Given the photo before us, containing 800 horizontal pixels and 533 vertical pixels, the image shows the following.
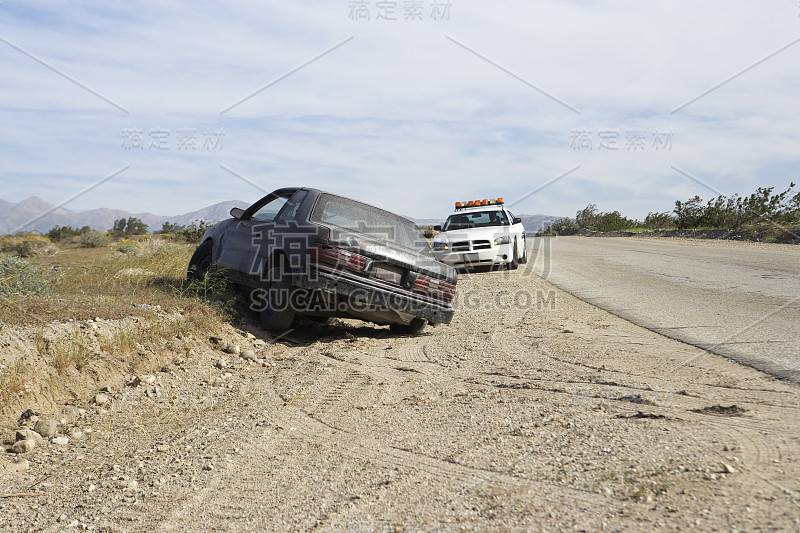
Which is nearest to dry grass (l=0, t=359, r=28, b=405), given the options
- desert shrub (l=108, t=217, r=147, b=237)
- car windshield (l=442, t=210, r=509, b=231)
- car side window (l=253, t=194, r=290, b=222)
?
car side window (l=253, t=194, r=290, b=222)

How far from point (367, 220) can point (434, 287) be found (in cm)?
117

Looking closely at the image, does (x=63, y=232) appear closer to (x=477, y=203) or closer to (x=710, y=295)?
A: (x=477, y=203)


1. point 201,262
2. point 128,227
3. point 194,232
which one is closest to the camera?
point 201,262

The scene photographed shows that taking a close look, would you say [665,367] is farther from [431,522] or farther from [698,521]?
[431,522]

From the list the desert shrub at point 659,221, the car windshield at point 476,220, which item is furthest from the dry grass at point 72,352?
the desert shrub at point 659,221

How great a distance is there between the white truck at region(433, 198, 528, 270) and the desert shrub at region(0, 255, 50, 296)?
9.45 metres

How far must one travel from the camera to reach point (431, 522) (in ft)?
8.92

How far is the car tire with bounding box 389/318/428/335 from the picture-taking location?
763 centimetres

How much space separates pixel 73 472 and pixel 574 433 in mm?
3071

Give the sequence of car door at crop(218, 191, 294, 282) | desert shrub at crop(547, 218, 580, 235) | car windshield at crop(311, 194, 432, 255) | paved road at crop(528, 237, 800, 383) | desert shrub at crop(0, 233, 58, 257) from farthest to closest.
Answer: desert shrub at crop(547, 218, 580, 235)
desert shrub at crop(0, 233, 58, 257)
car door at crop(218, 191, 294, 282)
car windshield at crop(311, 194, 432, 255)
paved road at crop(528, 237, 800, 383)

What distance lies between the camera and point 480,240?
14.9m

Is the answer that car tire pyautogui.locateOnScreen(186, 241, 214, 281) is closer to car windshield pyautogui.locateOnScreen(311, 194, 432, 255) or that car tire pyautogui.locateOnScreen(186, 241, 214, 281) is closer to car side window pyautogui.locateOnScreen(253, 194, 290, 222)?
car side window pyautogui.locateOnScreen(253, 194, 290, 222)

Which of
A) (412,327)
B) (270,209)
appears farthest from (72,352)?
(412,327)

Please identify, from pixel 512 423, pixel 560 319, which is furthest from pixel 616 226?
pixel 512 423
